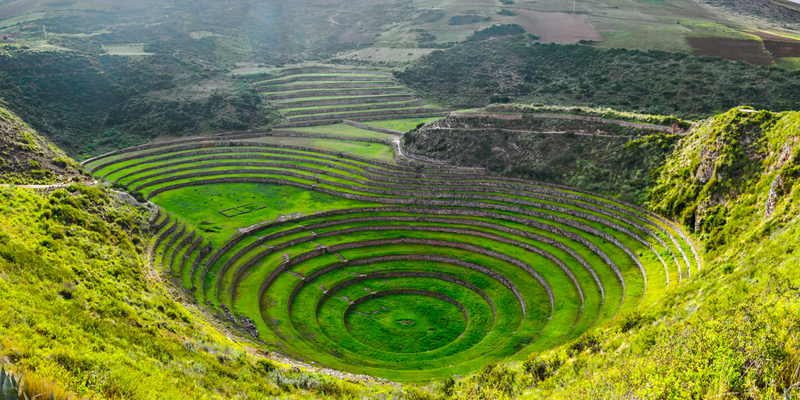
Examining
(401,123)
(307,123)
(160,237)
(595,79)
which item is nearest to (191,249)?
(160,237)

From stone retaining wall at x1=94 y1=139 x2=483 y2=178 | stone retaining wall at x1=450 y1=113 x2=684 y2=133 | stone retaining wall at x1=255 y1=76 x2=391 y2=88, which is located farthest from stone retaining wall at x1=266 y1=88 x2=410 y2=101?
stone retaining wall at x1=450 y1=113 x2=684 y2=133

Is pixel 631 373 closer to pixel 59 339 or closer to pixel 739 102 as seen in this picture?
pixel 59 339

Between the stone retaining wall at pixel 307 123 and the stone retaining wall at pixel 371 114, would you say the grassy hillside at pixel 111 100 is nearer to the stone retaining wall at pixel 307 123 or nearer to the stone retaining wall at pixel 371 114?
the stone retaining wall at pixel 307 123

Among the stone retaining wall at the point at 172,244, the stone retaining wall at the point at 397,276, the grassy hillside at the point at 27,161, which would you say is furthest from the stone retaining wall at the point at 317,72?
the stone retaining wall at the point at 397,276

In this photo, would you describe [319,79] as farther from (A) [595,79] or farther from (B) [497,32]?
(A) [595,79]

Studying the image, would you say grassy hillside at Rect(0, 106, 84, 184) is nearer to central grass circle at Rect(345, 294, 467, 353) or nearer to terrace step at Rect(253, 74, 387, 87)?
central grass circle at Rect(345, 294, 467, 353)

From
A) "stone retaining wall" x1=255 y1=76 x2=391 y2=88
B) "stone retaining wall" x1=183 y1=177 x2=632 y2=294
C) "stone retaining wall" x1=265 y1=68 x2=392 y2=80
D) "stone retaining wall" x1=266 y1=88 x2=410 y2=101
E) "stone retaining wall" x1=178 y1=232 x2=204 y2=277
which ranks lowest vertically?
"stone retaining wall" x1=178 y1=232 x2=204 y2=277

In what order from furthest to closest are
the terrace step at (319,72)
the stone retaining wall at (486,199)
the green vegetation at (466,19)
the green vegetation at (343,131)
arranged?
1. the green vegetation at (466,19)
2. the terrace step at (319,72)
3. the green vegetation at (343,131)
4. the stone retaining wall at (486,199)
